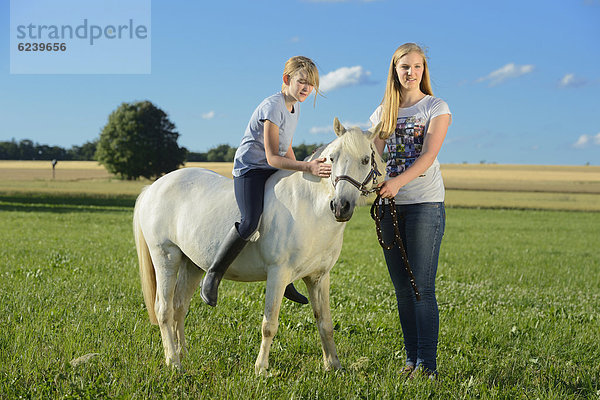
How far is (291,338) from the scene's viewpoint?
6.07m

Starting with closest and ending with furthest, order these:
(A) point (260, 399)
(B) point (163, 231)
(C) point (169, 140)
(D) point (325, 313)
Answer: (A) point (260, 399) < (D) point (325, 313) < (B) point (163, 231) < (C) point (169, 140)

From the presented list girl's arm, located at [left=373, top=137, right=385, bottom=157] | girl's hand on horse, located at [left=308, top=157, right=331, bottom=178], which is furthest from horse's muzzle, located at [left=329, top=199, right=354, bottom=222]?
girl's arm, located at [left=373, top=137, right=385, bottom=157]

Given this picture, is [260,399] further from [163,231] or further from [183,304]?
[163,231]

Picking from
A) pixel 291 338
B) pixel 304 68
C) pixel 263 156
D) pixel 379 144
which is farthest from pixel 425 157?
pixel 291 338

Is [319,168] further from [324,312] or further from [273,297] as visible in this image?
[324,312]

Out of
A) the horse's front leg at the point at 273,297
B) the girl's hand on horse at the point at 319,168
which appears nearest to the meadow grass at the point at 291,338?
the horse's front leg at the point at 273,297

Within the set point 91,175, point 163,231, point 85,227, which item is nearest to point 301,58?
point 163,231

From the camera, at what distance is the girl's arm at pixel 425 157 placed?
169 inches

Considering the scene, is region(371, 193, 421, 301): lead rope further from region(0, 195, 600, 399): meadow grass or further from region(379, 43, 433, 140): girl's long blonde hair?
region(0, 195, 600, 399): meadow grass

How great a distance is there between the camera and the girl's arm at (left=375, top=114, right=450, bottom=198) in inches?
169

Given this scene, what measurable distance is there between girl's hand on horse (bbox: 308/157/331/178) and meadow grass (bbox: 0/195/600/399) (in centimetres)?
179

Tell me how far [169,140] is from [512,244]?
50.7m

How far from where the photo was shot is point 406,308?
5.18 metres

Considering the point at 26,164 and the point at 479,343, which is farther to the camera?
the point at 26,164
